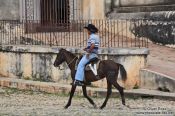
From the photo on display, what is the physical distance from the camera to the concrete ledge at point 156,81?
1252cm

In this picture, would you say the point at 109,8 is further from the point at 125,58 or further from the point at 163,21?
the point at 125,58

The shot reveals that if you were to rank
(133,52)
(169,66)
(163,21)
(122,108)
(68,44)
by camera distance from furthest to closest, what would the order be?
(163,21)
(68,44)
(169,66)
(133,52)
(122,108)

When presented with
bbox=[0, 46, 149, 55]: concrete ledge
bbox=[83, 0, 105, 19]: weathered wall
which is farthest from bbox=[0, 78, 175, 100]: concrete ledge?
bbox=[83, 0, 105, 19]: weathered wall

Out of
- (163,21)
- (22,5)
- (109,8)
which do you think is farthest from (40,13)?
(163,21)

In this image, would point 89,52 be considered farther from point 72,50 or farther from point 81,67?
point 72,50

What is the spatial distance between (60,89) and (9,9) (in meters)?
7.26

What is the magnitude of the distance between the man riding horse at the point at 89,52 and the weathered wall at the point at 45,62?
2.49 metres

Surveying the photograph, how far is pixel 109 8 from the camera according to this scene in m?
20.4

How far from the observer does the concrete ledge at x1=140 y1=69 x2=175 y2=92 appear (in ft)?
41.1

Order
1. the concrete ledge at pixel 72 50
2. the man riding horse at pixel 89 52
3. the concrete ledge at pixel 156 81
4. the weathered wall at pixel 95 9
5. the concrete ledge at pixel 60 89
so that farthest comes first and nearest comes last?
1. the weathered wall at pixel 95 9
2. the concrete ledge at pixel 72 50
3. the concrete ledge at pixel 156 81
4. the concrete ledge at pixel 60 89
5. the man riding horse at pixel 89 52

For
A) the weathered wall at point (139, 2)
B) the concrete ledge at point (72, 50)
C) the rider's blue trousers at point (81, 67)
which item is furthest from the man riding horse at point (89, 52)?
the weathered wall at point (139, 2)

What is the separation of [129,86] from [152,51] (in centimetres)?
366

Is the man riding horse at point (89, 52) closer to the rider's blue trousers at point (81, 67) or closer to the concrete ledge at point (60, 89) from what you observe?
the rider's blue trousers at point (81, 67)

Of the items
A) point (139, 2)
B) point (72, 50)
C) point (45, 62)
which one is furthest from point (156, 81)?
point (139, 2)
